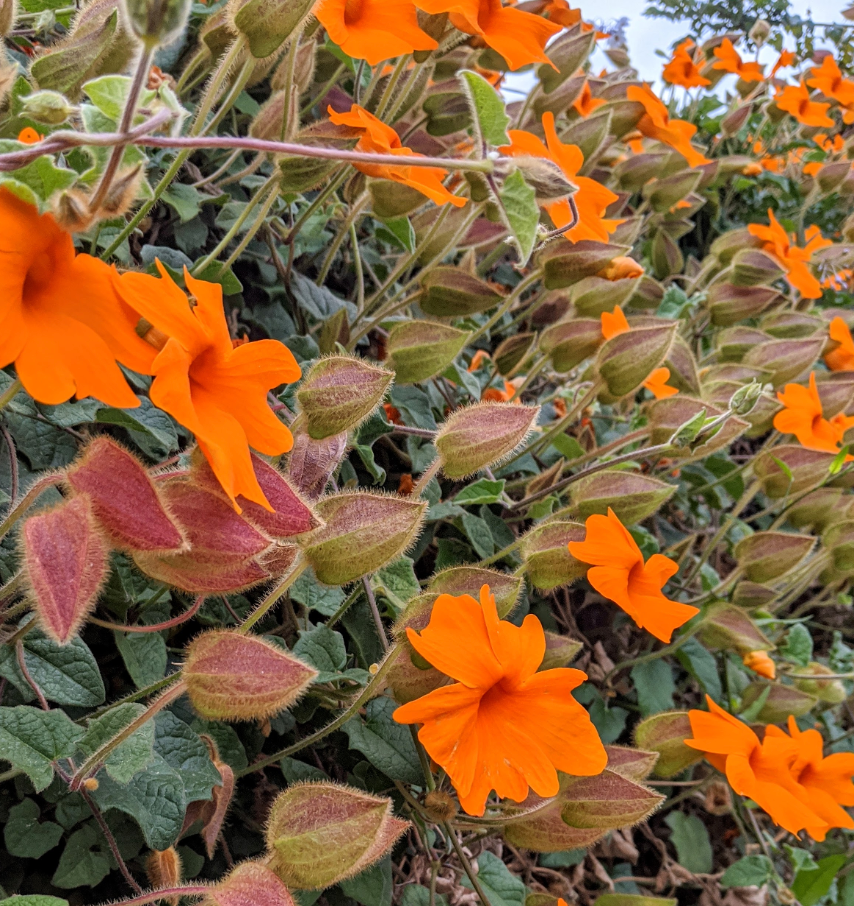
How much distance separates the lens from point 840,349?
1531mm

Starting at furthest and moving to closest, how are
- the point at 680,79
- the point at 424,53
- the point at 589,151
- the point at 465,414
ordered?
1. the point at 680,79
2. the point at 589,151
3. the point at 424,53
4. the point at 465,414

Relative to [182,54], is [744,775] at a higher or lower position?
lower

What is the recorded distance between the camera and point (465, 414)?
2.62 ft

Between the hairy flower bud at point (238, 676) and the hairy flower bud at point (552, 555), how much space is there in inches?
12.9

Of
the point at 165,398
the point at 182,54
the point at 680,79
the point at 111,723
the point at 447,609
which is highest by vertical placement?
the point at 680,79

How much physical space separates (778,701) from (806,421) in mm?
407

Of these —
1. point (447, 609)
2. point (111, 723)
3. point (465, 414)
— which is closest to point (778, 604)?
point (465, 414)

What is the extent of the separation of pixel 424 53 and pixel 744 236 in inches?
35.5

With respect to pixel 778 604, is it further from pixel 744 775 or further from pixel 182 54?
pixel 182 54

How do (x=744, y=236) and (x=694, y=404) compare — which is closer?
(x=694, y=404)

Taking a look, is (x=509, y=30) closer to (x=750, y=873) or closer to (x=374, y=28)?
(x=374, y=28)

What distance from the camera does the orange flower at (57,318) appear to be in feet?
1.30

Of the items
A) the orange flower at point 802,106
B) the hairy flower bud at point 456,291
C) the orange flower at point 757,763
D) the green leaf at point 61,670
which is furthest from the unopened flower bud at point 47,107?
the orange flower at point 802,106

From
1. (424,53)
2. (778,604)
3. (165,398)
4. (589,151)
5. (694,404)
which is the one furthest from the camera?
(778,604)
